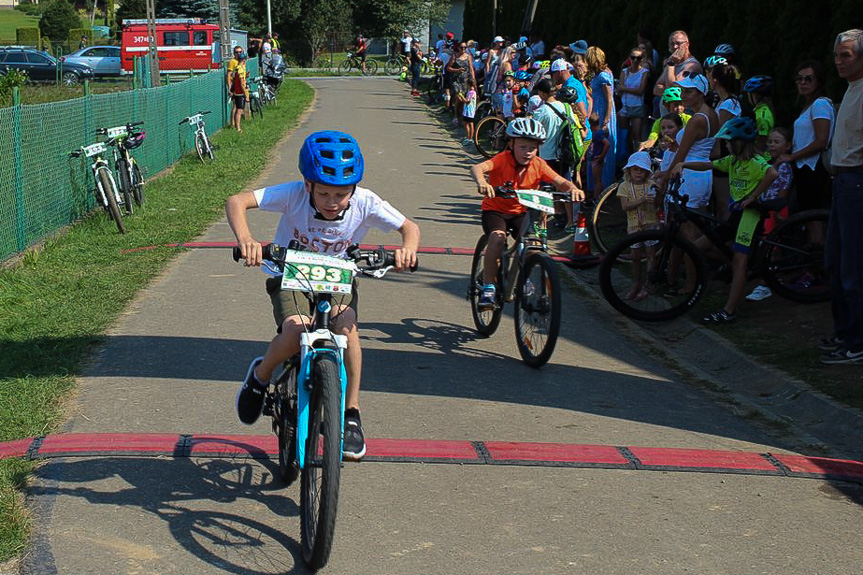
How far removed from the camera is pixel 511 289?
8680 millimetres

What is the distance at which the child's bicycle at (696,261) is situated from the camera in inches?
381

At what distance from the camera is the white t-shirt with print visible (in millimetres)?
5434

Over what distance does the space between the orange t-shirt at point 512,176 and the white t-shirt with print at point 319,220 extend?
3.34 meters

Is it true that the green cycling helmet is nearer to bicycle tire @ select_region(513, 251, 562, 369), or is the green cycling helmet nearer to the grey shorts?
bicycle tire @ select_region(513, 251, 562, 369)

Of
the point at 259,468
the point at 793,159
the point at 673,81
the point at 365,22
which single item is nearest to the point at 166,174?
the point at 673,81

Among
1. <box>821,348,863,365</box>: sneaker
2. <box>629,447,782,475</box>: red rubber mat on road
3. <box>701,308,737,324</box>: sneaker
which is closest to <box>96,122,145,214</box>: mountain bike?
<box>701,308,737,324</box>: sneaker

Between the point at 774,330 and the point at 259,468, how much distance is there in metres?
5.05

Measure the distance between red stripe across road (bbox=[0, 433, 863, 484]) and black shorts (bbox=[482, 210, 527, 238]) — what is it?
267 centimetres

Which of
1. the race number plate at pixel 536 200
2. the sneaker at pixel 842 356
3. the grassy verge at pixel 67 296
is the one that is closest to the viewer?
the grassy verge at pixel 67 296

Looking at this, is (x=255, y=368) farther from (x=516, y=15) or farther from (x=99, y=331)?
(x=516, y=15)

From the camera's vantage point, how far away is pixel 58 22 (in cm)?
9094

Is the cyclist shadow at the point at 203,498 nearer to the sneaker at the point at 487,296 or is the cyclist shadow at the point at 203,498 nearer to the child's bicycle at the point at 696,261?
the sneaker at the point at 487,296

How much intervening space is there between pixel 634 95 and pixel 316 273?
35.5 feet

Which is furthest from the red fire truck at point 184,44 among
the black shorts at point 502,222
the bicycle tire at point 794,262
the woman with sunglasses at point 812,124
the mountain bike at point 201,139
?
the black shorts at point 502,222
